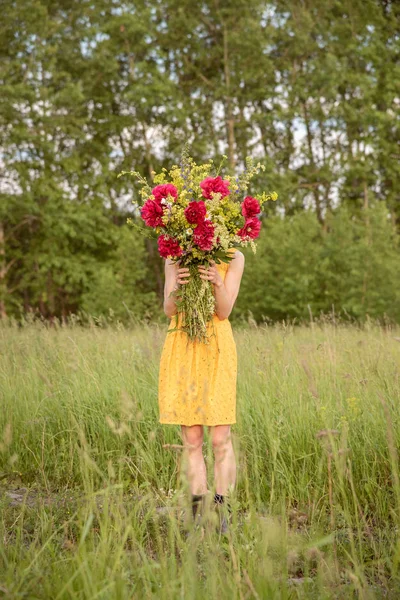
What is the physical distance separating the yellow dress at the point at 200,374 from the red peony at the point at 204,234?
0.37m

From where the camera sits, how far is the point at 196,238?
4.07m

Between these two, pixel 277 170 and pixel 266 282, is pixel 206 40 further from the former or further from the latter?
pixel 266 282

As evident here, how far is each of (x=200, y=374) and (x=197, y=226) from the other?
880 mm

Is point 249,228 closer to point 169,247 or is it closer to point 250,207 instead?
point 250,207

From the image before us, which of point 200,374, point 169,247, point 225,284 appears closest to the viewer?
point 169,247

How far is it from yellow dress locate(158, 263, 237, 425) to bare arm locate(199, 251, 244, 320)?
2.4 inches

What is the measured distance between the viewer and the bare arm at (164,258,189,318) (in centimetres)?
424

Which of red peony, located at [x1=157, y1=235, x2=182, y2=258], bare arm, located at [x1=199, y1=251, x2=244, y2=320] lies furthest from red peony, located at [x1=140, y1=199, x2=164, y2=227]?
bare arm, located at [x1=199, y1=251, x2=244, y2=320]

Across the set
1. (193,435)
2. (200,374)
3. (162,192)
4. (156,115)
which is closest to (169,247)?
(162,192)

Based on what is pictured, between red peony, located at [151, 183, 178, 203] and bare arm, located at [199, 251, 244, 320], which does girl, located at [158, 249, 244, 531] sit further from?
red peony, located at [151, 183, 178, 203]

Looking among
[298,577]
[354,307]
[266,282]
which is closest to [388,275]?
[354,307]

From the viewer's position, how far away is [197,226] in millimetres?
4066

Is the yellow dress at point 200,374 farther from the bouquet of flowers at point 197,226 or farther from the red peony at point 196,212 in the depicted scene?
the red peony at point 196,212

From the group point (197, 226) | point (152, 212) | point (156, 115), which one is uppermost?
point (156, 115)
